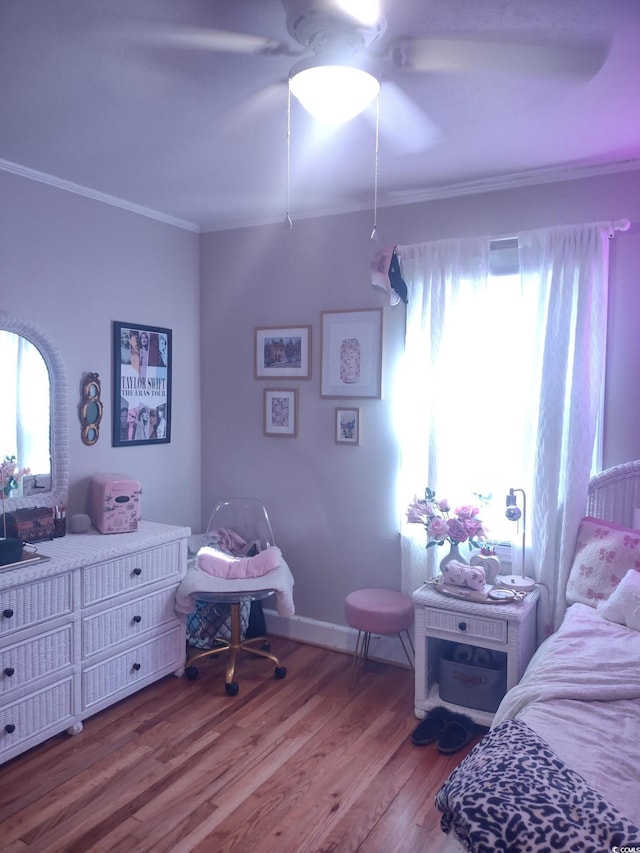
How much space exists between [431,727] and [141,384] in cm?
247

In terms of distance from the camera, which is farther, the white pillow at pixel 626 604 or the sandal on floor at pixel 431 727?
the sandal on floor at pixel 431 727

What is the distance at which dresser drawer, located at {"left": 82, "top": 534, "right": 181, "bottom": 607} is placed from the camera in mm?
2875

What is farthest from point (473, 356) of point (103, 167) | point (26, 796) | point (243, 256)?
point (26, 796)

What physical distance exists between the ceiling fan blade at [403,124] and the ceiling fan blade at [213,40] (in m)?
0.43

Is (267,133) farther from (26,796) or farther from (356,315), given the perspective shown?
(26,796)

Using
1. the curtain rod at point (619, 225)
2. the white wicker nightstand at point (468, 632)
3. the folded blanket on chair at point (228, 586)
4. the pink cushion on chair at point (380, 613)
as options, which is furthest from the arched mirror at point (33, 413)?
the curtain rod at point (619, 225)

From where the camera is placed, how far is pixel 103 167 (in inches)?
118

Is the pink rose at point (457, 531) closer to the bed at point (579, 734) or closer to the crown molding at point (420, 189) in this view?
the bed at point (579, 734)

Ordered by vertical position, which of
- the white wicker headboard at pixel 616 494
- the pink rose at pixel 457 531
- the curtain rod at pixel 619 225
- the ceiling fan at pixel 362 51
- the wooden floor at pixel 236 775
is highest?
the ceiling fan at pixel 362 51

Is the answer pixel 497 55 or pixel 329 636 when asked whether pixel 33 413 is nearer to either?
pixel 329 636

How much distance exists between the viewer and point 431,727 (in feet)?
9.32

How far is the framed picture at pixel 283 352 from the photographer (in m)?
3.80

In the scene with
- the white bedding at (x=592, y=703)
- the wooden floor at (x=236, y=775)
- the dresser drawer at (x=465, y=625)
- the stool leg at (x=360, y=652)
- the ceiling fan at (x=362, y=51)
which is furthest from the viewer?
the stool leg at (x=360, y=652)

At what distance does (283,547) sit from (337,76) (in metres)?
2.81
